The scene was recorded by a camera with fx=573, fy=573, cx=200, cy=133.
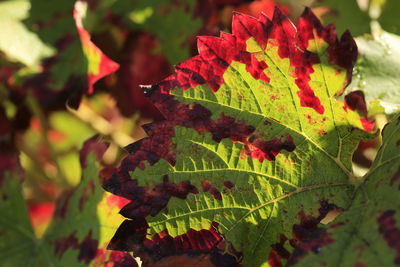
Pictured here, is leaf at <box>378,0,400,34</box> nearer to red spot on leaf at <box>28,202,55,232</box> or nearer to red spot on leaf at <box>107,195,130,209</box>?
red spot on leaf at <box>107,195,130,209</box>

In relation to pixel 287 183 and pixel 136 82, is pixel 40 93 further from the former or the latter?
pixel 287 183

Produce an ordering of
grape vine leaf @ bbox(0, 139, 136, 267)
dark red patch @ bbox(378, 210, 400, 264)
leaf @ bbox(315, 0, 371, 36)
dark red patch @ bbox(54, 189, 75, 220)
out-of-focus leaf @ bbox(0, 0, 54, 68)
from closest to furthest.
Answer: dark red patch @ bbox(378, 210, 400, 264)
grape vine leaf @ bbox(0, 139, 136, 267)
dark red patch @ bbox(54, 189, 75, 220)
leaf @ bbox(315, 0, 371, 36)
out-of-focus leaf @ bbox(0, 0, 54, 68)

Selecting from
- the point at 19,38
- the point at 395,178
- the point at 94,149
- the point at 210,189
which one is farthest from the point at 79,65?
the point at 395,178

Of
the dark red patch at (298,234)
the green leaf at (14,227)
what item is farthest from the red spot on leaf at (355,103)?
the green leaf at (14,227)

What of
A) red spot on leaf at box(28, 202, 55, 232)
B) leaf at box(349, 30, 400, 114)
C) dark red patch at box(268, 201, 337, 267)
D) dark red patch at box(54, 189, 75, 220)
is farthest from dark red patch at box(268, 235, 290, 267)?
red spot on leaf at box(28, 202, 55, 232)

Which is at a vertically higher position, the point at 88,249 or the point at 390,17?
the point at 390,17

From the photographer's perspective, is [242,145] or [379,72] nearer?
[242,145]

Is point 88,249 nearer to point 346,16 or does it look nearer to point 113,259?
point 113,259
